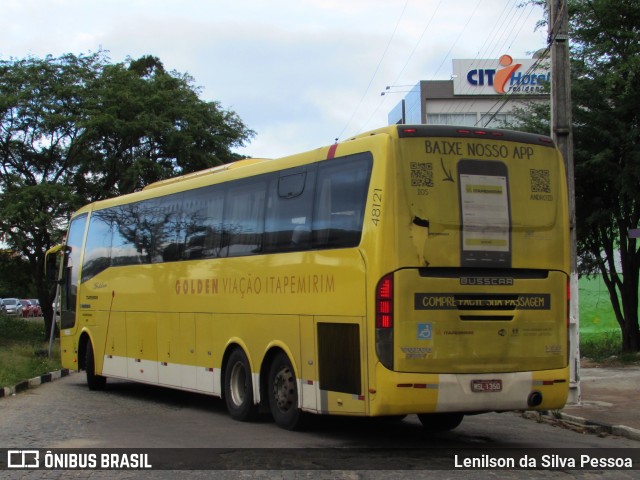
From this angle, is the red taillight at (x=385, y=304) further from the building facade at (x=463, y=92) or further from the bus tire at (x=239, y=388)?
the building facade at (x=463, y=92)

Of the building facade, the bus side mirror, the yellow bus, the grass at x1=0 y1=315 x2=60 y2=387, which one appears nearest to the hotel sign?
the building facade

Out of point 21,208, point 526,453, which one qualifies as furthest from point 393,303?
point 21,208

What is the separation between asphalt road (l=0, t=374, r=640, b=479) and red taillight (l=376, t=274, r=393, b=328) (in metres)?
1.44

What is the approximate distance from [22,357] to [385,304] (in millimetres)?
16985

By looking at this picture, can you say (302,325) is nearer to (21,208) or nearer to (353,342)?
(353,342)

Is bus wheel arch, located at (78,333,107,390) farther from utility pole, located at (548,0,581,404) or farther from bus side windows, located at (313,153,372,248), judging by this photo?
utility pole, located at (548,0,581,404)

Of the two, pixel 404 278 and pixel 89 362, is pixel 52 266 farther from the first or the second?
pixel 404 278

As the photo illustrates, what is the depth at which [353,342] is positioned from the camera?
9391mm

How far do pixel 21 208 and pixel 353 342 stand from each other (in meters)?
23.9

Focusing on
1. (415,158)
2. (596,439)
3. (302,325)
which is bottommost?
(596,439)

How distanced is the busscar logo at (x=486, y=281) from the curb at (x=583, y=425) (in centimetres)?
310

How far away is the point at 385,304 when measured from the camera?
8.98 m

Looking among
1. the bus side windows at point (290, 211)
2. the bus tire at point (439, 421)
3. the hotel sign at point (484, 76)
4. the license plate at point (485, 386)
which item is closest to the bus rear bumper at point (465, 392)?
the license plate at point (485, 386)

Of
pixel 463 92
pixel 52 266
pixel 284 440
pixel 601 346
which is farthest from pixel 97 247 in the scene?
pixel 463 92
